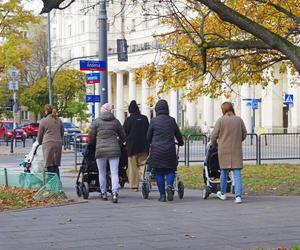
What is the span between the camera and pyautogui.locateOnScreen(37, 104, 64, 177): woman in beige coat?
1653cm

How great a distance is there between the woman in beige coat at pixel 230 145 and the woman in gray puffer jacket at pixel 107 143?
75.7 inches

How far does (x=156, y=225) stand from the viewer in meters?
11.3

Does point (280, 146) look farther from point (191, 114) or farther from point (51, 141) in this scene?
point (191, 114)

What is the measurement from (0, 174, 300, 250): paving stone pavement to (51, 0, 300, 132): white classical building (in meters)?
22.7

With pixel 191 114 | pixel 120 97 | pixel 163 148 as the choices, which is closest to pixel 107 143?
pixel 163 148

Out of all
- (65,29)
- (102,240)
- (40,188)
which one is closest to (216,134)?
(40,188)

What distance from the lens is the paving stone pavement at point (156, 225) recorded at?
962 centimetres

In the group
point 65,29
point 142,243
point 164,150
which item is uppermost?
point 65,29

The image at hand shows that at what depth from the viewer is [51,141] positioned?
54.2ft

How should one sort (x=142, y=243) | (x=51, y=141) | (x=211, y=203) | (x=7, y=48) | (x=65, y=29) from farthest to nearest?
(x=65, y=29), (x=7, y=48), (x=51, y=141), (x=211, y=203), (x=142, y=243)

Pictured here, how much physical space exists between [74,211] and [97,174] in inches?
102

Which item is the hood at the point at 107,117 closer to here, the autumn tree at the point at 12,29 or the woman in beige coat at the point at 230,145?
the woman in beige coat at the point at 230,145

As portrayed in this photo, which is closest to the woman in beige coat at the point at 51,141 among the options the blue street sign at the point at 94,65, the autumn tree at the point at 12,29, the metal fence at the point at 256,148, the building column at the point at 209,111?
the blue street sign at the point at 94,65

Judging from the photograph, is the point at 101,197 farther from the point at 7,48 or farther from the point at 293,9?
the point at 7,48
